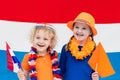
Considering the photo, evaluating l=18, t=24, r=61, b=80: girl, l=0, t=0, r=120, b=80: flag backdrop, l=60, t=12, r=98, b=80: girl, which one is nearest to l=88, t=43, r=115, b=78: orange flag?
l=60, t=12, r=98, b=80: girl

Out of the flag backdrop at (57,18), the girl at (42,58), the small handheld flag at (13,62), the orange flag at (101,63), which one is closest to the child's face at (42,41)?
the girl at (42,58)

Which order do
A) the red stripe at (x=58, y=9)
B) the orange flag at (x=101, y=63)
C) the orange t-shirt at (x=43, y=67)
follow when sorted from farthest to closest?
the red stripe at (x=58, y=9), the orange t-shirt at (x=43, y=67), the orange flag at (x=101, y=63)

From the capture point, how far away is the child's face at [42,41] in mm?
1942

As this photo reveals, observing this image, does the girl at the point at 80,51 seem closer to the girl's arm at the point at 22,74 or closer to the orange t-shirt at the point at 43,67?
the orange t-shirt at the point at 43,67

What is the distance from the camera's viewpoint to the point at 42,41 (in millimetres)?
1942

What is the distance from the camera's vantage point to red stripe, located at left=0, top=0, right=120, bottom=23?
8.48ft

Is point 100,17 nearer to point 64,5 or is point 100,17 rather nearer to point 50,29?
point 64,5

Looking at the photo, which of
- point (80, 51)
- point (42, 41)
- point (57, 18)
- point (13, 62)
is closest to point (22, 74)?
point (13, 62)

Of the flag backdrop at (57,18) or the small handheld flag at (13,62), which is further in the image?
the flag backdrop at (57,18)

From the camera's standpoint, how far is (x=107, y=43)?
2.65 meters

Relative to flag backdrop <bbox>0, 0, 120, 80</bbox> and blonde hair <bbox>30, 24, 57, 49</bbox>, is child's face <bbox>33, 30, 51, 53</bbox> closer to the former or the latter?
blonde hair <bbox>30, 24, 57, 49</bbox>

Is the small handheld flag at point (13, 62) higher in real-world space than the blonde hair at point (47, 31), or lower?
lower

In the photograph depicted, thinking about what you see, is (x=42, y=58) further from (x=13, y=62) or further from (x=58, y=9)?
(x=58, y=9)

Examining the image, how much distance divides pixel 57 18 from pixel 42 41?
2.31ft
